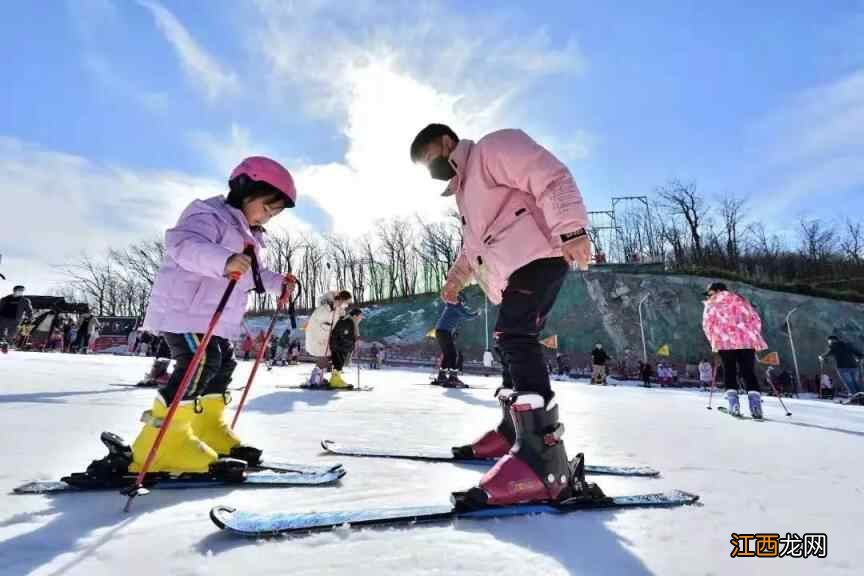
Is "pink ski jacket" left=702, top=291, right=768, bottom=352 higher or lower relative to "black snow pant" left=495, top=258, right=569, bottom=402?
higher

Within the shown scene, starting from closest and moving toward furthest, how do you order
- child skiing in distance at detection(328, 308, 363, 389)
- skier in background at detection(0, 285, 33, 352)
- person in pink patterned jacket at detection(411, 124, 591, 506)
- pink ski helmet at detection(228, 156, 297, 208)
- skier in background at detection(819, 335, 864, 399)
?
1. person in pink patterned jacket at detection(411, 124, 591, 506)
2. pink ski helmet at detection(228, 156, 297, 208)
3. child skiing in distance at detection(328, 308, 363, 389)
4. skier in background at detection(819, 335, 864, 399)
5. skier in background at detection(0, 285, 33, 352)

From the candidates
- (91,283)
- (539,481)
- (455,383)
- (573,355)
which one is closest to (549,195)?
(539,481)

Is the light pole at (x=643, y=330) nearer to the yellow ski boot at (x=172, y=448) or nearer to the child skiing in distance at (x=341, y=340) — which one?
the child skiing in distance at (x=341, y=340)

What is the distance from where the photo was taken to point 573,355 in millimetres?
32781

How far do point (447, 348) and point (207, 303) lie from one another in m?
7.17

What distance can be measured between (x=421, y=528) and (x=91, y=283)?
60093 mm

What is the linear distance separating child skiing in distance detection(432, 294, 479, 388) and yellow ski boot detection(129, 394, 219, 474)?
6120 mm

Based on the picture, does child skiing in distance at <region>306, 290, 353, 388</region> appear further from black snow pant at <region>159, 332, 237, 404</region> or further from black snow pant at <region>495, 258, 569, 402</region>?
black snow pant at <region>495, 258, 569, 402</region>

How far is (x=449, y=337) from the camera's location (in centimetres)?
909

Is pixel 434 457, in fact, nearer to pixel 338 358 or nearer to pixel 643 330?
pixel 338 358

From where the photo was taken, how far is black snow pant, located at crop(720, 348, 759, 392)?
5.86m

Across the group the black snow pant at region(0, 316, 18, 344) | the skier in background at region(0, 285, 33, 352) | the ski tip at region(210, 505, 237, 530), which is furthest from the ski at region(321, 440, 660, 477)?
the black snow pant at region(0, 316, 18, 344)

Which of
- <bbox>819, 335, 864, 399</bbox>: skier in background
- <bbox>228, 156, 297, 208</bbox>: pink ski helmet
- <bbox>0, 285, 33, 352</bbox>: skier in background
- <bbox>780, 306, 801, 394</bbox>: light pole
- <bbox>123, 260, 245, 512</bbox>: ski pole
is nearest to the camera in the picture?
<bbox>123, 260, 245, 512</bbox>: ski pole

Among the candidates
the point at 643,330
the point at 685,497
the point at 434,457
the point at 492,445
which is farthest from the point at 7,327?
the point at 643,330
